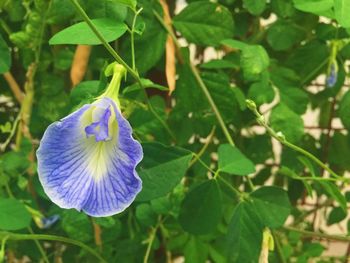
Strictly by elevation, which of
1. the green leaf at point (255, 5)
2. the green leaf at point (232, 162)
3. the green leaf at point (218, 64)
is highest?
the green leaf at point (255, 5)

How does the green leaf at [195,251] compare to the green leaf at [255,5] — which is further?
the green leaf at [195,251]

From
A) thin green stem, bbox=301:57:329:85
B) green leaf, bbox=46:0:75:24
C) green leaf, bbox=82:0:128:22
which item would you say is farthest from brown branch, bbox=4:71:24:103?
thin green stem, bbox=301:57:329:85

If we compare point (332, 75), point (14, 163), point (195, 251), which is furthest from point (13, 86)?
point (332, 75)

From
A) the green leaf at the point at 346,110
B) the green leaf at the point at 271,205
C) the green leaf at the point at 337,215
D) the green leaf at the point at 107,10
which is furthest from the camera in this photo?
the green leaf at the point at 337,215

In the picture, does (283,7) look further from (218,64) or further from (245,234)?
(245,234)

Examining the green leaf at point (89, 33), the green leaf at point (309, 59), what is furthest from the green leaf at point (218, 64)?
the green leaf at point (89, 33)

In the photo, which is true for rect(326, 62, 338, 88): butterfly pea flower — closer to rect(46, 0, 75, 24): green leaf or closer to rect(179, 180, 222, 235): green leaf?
rect(179, 180, 222, 235): green leaf

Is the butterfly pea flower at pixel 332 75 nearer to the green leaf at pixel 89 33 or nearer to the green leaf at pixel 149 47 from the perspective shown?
the green leaf at pixel 149 47
